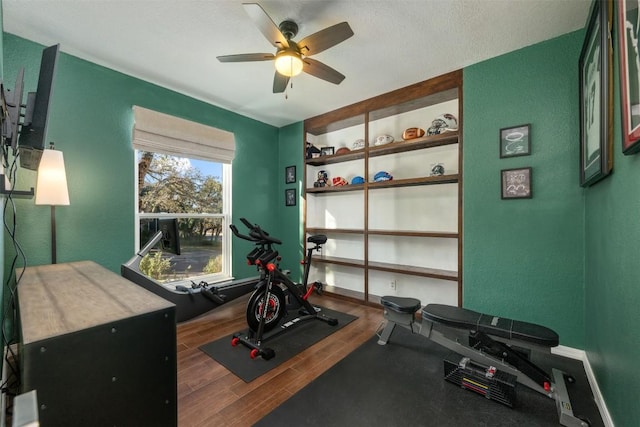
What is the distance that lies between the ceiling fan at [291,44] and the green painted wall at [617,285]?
1.68 metres

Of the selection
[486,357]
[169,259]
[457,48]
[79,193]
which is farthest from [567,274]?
[79,193]

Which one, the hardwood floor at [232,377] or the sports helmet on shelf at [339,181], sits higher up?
the sports helmet on shelf at [339,181]

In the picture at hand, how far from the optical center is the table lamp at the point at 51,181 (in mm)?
2230

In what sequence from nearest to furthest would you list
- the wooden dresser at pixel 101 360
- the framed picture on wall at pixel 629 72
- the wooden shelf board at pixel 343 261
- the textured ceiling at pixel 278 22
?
the wooden dresser at pixel 101 360
the framed picture on wall at pixel 629 72
the textured ceiling at pixel 278 22
the wooden shelf board at pixel 343 261

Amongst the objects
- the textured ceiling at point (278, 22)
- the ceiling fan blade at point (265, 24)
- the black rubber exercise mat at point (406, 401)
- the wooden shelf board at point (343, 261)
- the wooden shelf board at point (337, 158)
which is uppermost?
the textured ceiling at point (278, 22)

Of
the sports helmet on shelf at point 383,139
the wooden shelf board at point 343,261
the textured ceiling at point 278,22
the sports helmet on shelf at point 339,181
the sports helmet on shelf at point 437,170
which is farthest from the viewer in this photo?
the sports helmet on shelf at point 339,181

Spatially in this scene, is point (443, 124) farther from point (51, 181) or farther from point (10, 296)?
point (10, 296)

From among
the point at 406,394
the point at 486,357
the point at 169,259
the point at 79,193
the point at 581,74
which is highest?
the point at 581,74

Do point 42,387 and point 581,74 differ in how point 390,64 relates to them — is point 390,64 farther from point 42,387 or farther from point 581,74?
point 42,387

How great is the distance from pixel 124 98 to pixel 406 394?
3.89 meters

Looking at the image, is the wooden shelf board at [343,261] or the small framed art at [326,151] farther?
the small framed art at [326,151]

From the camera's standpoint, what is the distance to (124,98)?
298 cm

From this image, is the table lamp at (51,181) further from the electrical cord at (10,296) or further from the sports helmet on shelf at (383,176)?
the sports helmet on shelf at (383,176)

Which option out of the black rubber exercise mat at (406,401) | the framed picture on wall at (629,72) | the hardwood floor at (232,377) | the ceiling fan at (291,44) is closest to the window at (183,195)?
the hardwood floor at (232,377)
